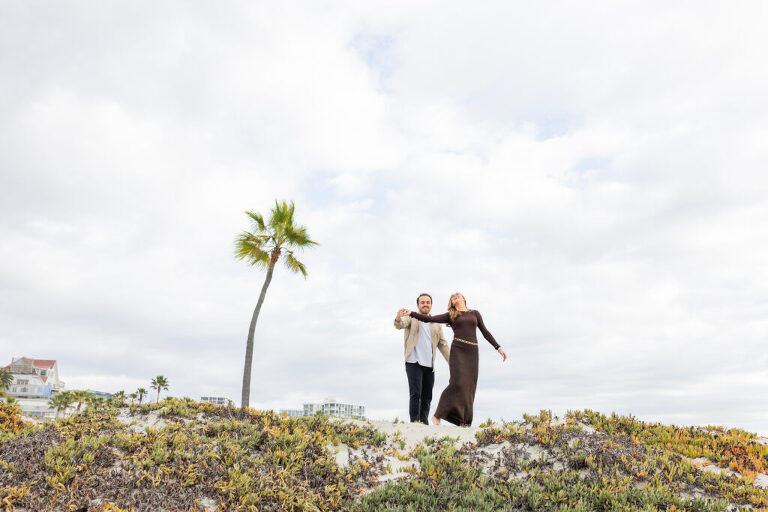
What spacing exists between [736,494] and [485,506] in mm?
4236

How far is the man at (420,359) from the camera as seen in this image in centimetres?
1282

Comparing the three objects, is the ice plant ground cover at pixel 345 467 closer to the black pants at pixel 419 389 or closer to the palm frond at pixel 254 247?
the black pants at pixel 419 389

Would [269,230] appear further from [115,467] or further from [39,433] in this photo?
[115,467]

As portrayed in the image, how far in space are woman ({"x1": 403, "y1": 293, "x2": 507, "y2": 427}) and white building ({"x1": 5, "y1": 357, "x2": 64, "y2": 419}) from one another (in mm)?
80180

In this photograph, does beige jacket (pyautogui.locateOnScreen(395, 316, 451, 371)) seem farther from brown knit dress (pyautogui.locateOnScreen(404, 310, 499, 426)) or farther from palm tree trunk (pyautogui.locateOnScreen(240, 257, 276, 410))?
palm tree trunk (pyautogui.locateOnScreen(240, 257, 276, 410))

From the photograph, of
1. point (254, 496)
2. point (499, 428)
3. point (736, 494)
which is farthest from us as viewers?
point (499, 428)

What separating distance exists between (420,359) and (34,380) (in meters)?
87.9

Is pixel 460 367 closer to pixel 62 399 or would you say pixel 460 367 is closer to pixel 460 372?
pixel 460 372

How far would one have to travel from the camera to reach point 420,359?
12.8 metres

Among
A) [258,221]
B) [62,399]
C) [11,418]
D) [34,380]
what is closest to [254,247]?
[258,221]

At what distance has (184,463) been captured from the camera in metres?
8.61

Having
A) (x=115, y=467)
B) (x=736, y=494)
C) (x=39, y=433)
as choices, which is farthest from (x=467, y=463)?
(x=39, y=433)

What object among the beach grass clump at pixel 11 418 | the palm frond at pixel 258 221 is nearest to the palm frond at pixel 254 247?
the palm frond at pixel 258 221

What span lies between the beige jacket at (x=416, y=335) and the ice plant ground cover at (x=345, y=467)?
7.82 feet
